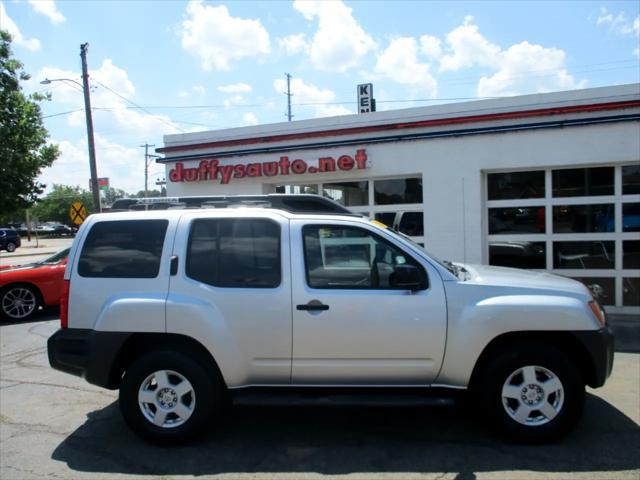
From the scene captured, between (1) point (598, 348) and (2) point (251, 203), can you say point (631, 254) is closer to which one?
(1) point (598, 348)

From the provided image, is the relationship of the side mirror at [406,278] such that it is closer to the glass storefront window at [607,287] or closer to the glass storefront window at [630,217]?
the glass storefront window at [607,287]

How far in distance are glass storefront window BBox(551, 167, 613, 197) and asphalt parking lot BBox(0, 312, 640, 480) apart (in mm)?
4386

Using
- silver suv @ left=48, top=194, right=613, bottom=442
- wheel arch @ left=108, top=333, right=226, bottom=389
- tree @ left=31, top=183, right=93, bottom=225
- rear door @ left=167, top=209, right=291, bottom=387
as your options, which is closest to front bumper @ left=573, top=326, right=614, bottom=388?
silver suv @ left=48, top=194, right=613, bottom=442

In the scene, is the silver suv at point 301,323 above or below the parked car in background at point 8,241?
below

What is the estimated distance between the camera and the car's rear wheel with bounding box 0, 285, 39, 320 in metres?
9.53

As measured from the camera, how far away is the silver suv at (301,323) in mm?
4008

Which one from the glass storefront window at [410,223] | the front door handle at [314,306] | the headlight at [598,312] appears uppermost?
the glass storefront window at [410,223]

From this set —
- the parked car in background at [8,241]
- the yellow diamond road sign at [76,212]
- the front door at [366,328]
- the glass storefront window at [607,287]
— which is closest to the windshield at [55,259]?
the front door at [366,328]

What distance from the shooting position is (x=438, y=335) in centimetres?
400

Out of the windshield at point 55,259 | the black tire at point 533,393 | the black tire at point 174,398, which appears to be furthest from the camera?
the windshield at point 55,259

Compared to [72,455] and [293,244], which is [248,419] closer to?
[72,455]

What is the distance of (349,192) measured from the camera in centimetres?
1070

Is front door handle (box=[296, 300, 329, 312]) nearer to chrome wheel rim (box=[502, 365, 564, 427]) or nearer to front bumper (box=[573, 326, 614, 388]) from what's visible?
chrome wheel rim (box=[502, 365, 564, 427])

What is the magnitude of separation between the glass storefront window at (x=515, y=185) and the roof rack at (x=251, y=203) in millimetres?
5563
